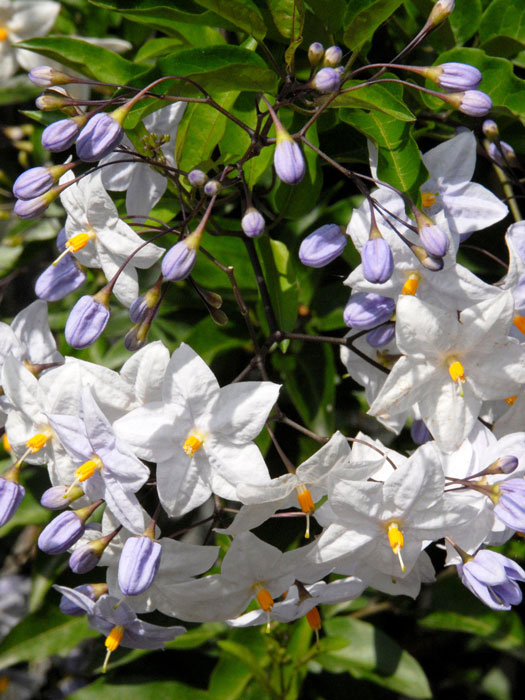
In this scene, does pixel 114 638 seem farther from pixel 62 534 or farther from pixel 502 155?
pixel 502 155

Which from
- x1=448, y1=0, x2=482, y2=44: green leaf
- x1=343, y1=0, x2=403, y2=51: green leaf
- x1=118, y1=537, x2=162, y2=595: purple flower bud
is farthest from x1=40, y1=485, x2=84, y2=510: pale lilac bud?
x1=448, y1=0, x2=482, y2=44: green leaf

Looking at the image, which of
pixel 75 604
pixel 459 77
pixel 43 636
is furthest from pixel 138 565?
pixel 459 77

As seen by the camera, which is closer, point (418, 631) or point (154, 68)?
point (154, 68)

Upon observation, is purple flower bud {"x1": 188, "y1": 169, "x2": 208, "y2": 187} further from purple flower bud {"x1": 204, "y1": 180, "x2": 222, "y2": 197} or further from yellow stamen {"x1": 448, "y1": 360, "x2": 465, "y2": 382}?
yellow stamen {"x1": 448, "y1": 360, "x2": 465, "y2": 382}

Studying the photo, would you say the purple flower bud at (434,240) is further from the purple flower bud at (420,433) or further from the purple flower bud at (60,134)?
the purple flower bud at (60,134)

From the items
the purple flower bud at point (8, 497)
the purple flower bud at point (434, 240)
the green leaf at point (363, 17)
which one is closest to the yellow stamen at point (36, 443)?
the purple flower bud at point (8, 497)

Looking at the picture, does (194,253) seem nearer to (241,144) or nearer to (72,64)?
(241,144)

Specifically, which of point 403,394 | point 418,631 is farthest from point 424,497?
point 418,631
